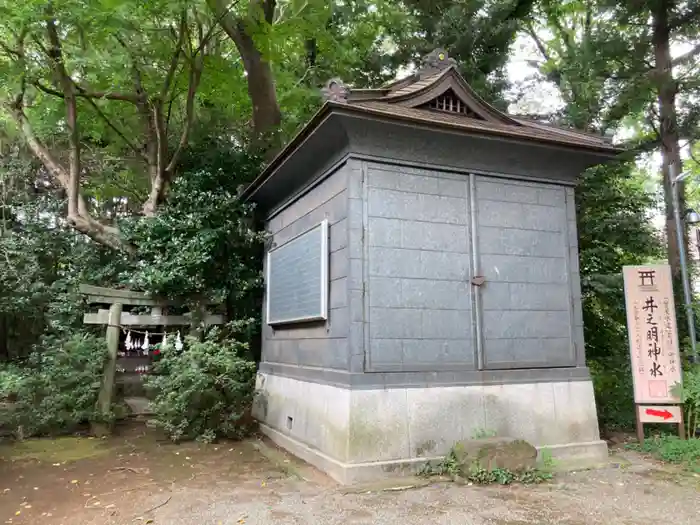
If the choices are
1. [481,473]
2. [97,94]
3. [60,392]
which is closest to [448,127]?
[481,473]

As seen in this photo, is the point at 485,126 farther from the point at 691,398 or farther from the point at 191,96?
the point at 191,96

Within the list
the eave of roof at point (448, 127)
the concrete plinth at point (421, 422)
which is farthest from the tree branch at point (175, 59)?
the concrete plinth at point (421, 422)

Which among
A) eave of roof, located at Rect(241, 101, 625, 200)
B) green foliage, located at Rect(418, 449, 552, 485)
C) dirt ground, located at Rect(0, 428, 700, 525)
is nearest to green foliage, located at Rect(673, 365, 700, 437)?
dirt ground, located at Rect(0, 428, 700, 525)

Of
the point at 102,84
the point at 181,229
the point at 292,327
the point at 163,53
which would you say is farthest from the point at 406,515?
the point at 102,84

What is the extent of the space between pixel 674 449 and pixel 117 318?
868 centimetres

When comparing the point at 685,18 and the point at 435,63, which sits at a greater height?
the point at 685,18

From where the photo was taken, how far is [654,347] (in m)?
7.46

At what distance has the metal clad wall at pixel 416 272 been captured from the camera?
20.7ft

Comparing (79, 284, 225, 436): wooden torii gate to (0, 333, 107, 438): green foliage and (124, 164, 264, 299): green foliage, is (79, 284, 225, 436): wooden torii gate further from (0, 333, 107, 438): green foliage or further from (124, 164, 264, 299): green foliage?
(124, 164, 264, 299): green foliage

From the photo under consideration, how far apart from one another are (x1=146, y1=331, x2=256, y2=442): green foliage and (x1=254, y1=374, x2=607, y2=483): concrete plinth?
4.17 ft

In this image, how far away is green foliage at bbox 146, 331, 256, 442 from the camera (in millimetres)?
8031

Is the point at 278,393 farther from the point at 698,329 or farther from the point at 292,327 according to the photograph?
the point at 698,329

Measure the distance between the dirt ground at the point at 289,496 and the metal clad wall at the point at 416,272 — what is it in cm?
150

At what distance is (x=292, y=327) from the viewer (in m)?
8.08
